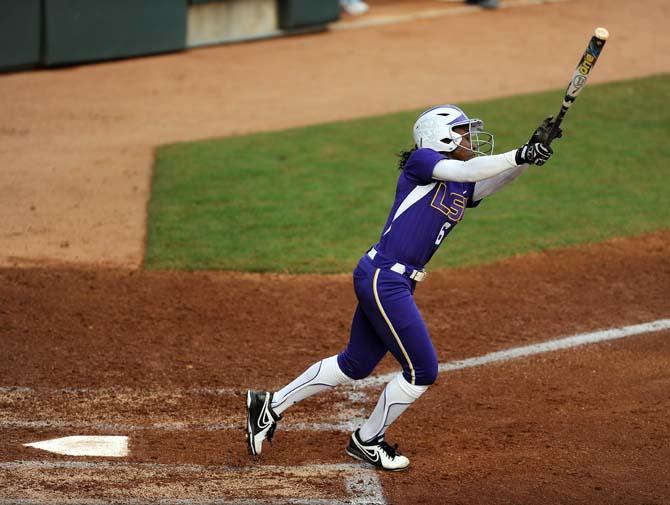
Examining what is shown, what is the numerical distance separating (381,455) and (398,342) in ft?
2.21

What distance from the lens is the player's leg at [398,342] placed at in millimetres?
5422

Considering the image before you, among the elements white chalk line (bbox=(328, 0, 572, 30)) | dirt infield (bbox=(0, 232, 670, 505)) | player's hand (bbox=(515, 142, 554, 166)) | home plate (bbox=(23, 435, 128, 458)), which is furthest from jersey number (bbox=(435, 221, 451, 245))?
white chalk line (bbox=(328, 0, 572, 30))

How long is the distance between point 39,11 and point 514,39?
7.13 meters

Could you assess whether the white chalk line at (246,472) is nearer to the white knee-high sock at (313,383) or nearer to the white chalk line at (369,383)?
the white knee-high sock at (313,383)

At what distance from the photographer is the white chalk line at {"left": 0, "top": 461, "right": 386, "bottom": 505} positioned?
16.9ft

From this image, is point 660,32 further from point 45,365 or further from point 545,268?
point 45,365

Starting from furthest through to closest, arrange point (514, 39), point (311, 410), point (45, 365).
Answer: point (514, 39) → point (45, 365) → point (311, 410)

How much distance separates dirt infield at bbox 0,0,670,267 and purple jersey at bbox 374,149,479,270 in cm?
407

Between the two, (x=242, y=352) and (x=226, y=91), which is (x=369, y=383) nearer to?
(x=242, y=352)

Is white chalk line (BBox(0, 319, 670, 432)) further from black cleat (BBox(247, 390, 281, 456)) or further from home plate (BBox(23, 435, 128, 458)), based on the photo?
black cleat (BBox(247, 390, 281, 456))

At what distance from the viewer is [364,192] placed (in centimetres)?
1077

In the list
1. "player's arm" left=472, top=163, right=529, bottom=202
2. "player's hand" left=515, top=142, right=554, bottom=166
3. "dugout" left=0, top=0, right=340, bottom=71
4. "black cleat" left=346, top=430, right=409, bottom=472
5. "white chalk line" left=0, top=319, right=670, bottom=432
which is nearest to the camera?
"player's hand" left=515, top=142, right=554, bottom=166

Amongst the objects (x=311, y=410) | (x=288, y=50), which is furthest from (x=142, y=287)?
(x=288, y=50)

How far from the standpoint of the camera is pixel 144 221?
997 centimetres
